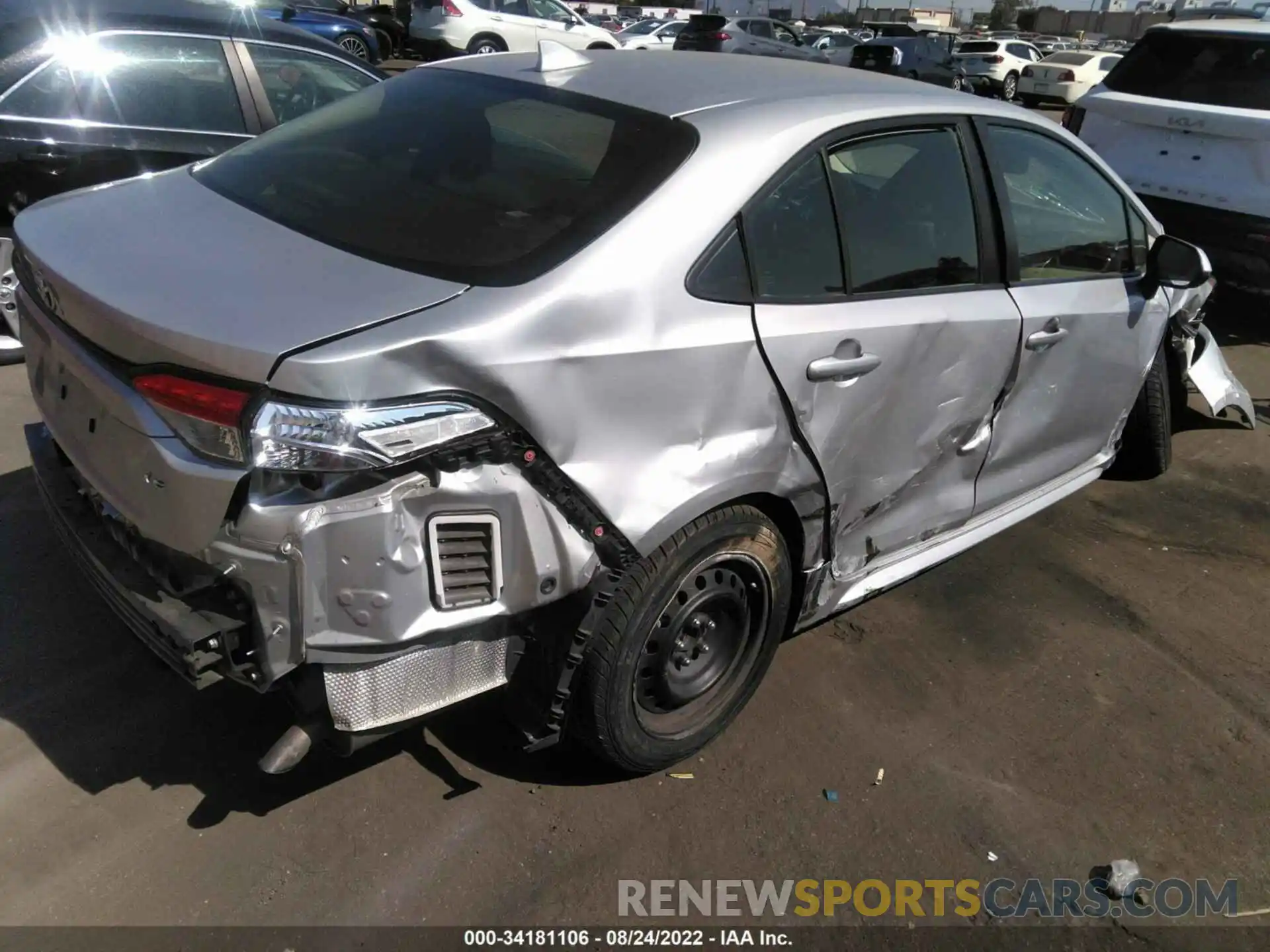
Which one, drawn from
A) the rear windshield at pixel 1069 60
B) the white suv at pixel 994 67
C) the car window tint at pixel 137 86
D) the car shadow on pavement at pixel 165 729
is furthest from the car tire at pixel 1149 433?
the white suv at pixel 994 67

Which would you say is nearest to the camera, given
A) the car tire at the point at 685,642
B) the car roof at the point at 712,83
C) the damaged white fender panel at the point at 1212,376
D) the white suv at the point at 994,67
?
the car tire at the point at 685,642

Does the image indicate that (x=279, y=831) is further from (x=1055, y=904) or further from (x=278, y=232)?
(x=1055, y=904)

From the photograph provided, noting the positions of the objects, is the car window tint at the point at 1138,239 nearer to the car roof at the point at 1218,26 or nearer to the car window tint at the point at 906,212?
the car window tint at the point at 906,212

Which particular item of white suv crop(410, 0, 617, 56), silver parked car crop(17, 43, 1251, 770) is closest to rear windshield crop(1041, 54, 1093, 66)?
white suv crop(410, 0, 617, 56)

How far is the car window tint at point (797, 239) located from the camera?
250cm

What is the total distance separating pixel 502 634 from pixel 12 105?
397cm

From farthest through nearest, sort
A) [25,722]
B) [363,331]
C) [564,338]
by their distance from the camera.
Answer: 1. [25,722]
2. [564,338]
3. [363,331]

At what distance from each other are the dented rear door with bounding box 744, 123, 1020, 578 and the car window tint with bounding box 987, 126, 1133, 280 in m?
0.22

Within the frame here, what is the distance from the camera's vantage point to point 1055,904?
252 cm

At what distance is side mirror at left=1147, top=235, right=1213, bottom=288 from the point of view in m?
3.62

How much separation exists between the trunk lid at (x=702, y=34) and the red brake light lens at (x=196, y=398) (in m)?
21.4

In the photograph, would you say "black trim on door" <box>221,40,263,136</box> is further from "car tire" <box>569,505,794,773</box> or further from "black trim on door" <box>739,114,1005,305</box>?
"car tire" <box>569,505,794,773</box>

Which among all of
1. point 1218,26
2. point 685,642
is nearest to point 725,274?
point 685,642

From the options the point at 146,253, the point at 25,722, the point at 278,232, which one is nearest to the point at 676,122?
the point at 278,232
